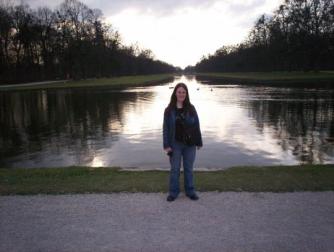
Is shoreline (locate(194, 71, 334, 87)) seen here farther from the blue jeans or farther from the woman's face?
the woman's face

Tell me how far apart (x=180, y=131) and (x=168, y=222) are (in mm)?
1644

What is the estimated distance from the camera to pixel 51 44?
250 ft

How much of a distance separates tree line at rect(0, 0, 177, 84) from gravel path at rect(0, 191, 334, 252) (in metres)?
66.4

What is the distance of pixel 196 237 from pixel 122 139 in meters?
10.6

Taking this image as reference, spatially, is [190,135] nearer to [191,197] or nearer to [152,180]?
[191,197]

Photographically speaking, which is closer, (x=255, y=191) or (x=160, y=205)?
(x=160, y=205)

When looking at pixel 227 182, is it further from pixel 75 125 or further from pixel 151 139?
pixel 75 125

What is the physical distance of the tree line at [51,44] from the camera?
229 feet

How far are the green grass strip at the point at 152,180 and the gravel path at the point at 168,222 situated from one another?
1.00 ft

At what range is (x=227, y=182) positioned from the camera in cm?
696

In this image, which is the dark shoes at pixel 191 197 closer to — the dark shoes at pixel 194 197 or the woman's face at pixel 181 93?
the dark shoes at pixel 194 197

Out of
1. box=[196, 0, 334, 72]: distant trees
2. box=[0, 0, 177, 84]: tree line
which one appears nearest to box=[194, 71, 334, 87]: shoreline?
box=[196, 0, 334, 72]: distant trees

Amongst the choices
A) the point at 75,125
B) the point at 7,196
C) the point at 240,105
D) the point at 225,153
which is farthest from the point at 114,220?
the point at 240,105

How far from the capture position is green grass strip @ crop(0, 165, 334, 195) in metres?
6.59
